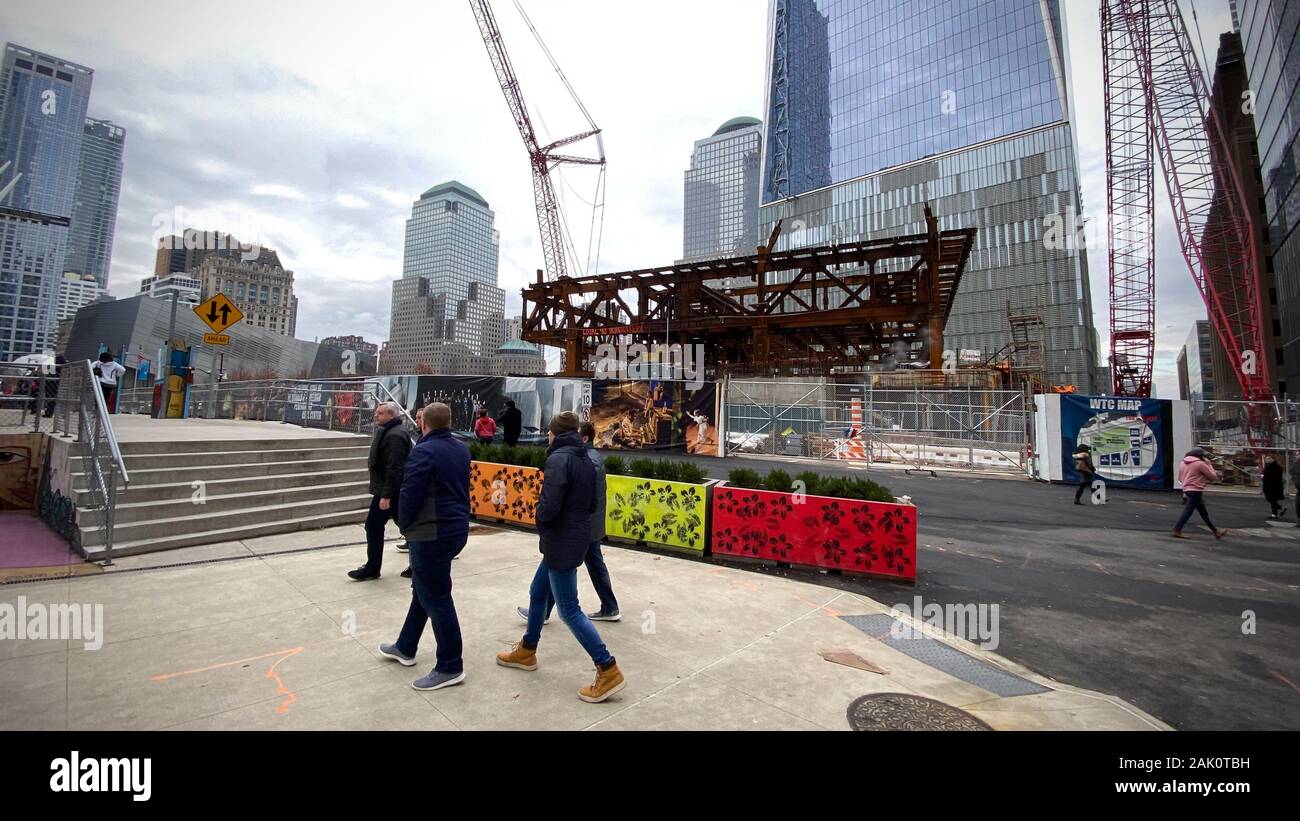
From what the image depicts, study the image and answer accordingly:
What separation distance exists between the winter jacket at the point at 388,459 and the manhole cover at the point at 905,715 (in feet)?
16.3

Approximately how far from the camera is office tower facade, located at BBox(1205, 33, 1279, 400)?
4034cm

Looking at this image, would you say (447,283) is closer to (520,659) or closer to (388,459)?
(388,459)

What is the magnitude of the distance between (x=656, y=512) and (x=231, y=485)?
6.88m

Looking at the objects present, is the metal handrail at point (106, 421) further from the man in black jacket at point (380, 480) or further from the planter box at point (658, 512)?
the planter box at point (658, 512)

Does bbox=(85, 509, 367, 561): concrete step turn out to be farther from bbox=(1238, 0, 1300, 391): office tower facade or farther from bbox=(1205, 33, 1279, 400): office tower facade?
bbox=(1205, 33, 1279, 400): office tower facade

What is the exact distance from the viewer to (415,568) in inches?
138

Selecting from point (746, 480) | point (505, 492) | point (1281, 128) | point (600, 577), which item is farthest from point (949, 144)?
point (600, 577)

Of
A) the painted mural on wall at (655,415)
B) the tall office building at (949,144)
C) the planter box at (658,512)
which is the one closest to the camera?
the planter box at (658,512)

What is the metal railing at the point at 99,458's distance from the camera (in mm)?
6008

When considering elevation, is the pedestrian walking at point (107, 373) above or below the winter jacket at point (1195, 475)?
above

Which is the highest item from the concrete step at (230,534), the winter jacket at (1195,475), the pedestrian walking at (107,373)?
the pedestrian walking at (107,373)

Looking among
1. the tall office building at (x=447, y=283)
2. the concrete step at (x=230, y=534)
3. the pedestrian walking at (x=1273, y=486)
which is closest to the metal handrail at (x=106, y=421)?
the concrete step at (x=230, y=534)

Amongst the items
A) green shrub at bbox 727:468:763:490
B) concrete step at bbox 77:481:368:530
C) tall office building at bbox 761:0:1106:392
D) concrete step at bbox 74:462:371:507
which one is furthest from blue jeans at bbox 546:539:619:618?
tall office building at bbox 761:0:1106:392
